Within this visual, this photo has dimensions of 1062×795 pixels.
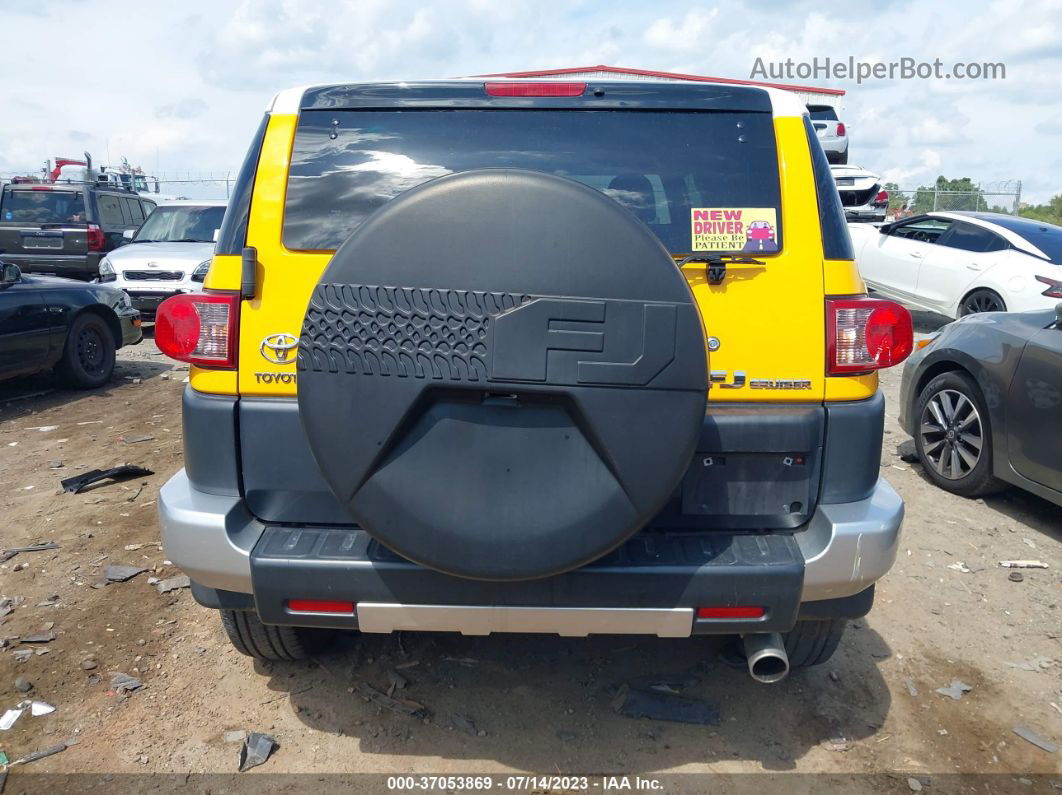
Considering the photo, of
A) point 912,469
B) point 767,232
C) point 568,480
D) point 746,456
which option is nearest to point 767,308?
point 767,232

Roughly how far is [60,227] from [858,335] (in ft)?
44.3

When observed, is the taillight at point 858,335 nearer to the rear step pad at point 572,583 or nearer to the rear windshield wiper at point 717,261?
the rear windshield wiper at point 717,261

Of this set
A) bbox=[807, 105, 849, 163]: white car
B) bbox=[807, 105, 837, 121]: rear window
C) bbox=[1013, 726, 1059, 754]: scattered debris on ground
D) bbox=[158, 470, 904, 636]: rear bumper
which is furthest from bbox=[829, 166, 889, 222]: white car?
bbox=[158, 470, 904, 636]: rear bumper

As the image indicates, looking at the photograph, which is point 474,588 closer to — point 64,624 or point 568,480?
point 568,480

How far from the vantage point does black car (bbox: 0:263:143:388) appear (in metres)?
7.34

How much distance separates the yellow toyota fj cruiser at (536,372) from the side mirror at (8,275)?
6065mm

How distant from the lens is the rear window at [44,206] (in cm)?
1321

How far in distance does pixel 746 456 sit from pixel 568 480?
2.24 feet

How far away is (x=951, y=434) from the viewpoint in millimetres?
5234

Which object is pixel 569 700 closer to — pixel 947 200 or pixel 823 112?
pixel 823 112

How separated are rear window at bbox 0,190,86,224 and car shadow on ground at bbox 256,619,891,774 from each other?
12.5m

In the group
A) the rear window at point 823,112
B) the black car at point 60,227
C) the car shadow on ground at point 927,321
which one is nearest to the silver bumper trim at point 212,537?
the car shadow on ground at point 927,321

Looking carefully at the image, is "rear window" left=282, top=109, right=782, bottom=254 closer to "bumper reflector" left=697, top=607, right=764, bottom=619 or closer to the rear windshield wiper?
the rear windshield wiper

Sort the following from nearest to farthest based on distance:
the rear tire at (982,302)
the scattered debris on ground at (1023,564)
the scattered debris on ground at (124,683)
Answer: the scattered debris on ground at (124,683)
the scattered debris on ground at (1023,564)
the rear tire at (982,302)
